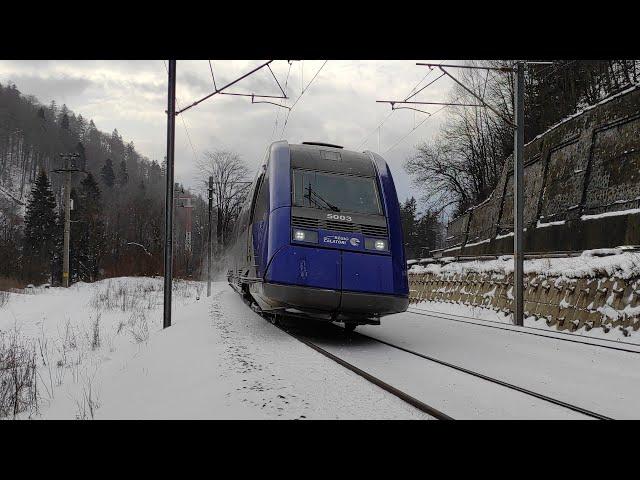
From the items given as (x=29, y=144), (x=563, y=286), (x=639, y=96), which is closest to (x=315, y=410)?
(x=563, y=286)

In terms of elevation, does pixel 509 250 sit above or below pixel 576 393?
above

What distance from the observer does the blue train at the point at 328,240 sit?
24.6 feet

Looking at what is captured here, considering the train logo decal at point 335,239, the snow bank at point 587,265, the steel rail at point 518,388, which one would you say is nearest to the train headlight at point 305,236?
the train logo decal at point 335,239

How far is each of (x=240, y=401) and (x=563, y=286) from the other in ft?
30.1

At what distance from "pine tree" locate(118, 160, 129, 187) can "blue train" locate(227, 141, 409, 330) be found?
110 metres

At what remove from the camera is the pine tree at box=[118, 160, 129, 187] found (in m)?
110

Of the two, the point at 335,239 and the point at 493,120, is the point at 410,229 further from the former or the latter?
the point at 335,239

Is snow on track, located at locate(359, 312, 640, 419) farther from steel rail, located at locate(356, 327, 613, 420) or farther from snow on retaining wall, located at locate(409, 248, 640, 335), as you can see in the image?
snow on retaining wall, located at locate(409, 248, 640, 335)

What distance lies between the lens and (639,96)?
1437 cm

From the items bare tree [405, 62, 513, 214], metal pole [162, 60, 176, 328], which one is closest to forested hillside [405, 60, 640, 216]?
bare tree [405, 62, 513, 214]

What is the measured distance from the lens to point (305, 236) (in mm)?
7656

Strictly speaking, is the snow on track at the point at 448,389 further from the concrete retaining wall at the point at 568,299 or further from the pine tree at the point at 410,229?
the pine tree at the point at 410,229
